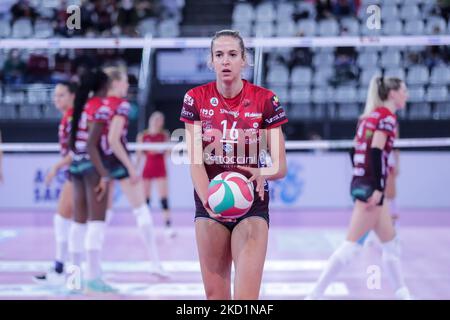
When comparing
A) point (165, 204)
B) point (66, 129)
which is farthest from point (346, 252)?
point (165, 204)

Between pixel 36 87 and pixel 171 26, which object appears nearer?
pixel 36 87

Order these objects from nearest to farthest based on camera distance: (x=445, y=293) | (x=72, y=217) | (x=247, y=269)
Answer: (x=247, y=269)
(x=445, y=293)
(x=72, y=217)

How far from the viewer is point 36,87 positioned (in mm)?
12789

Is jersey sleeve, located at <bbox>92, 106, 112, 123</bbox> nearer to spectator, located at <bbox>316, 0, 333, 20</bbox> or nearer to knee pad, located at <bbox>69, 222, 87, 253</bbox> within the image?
knee pad, located at <bbox>69, 222, 87, 253</bbox>

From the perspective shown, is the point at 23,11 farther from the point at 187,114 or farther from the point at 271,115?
the point at 271,115

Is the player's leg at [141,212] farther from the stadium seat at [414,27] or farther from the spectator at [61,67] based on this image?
the stadium seat at [414,27]

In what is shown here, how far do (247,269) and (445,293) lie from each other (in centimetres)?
306

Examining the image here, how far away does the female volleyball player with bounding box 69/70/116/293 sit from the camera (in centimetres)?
600

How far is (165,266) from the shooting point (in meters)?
7.15

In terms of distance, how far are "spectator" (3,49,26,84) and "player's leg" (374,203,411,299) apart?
9804mm

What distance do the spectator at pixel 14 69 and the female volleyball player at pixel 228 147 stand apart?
10573mm

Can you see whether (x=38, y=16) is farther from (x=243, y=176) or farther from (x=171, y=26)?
(x=243, y=176)

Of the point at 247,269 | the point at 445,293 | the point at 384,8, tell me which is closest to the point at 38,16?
the point at 384,8

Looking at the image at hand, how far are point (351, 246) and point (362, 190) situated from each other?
1.49 feet
